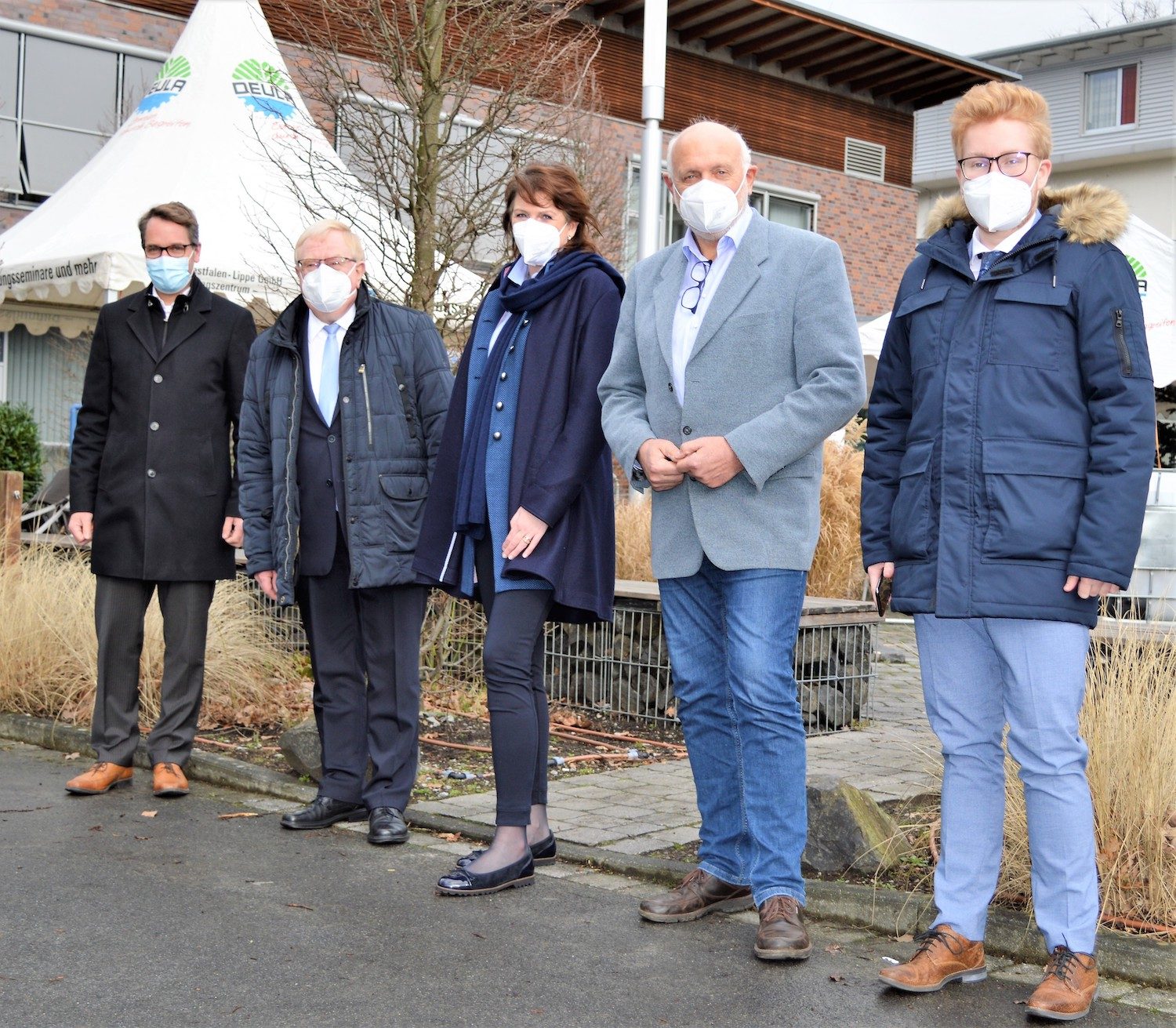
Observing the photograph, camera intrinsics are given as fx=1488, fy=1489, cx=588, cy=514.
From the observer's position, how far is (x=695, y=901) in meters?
4.04

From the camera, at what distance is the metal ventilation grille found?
81.4 ft

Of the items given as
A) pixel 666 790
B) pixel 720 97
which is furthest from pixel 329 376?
pixel 720 97

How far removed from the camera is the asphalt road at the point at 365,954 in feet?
10.8

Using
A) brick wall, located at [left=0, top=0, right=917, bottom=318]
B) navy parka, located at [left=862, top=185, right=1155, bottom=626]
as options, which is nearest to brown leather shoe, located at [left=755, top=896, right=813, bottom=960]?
navy parka, located at [left=862, top=185, right=1155, bottom=626]

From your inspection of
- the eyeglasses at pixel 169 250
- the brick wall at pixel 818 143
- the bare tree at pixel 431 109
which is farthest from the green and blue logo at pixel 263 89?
the eyeglasses at pixel 169 250

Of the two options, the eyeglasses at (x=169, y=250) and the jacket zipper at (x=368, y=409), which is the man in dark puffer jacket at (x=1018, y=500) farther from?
the eyeglasses at (x=169, y=250)

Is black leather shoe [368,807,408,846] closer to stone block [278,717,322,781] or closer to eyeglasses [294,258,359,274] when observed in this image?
stone block [278,717,322,781]

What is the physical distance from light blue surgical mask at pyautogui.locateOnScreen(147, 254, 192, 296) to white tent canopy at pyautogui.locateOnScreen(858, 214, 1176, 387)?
8804 mm

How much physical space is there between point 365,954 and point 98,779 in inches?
89.2

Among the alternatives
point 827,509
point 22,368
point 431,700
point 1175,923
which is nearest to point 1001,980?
point 1175,923

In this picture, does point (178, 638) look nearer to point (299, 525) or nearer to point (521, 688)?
point (299, 525)

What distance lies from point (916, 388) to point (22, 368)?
15.8 m

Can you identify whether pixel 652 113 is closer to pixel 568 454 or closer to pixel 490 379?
pixel 490 379

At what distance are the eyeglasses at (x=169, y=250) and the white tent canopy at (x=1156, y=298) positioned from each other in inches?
346
